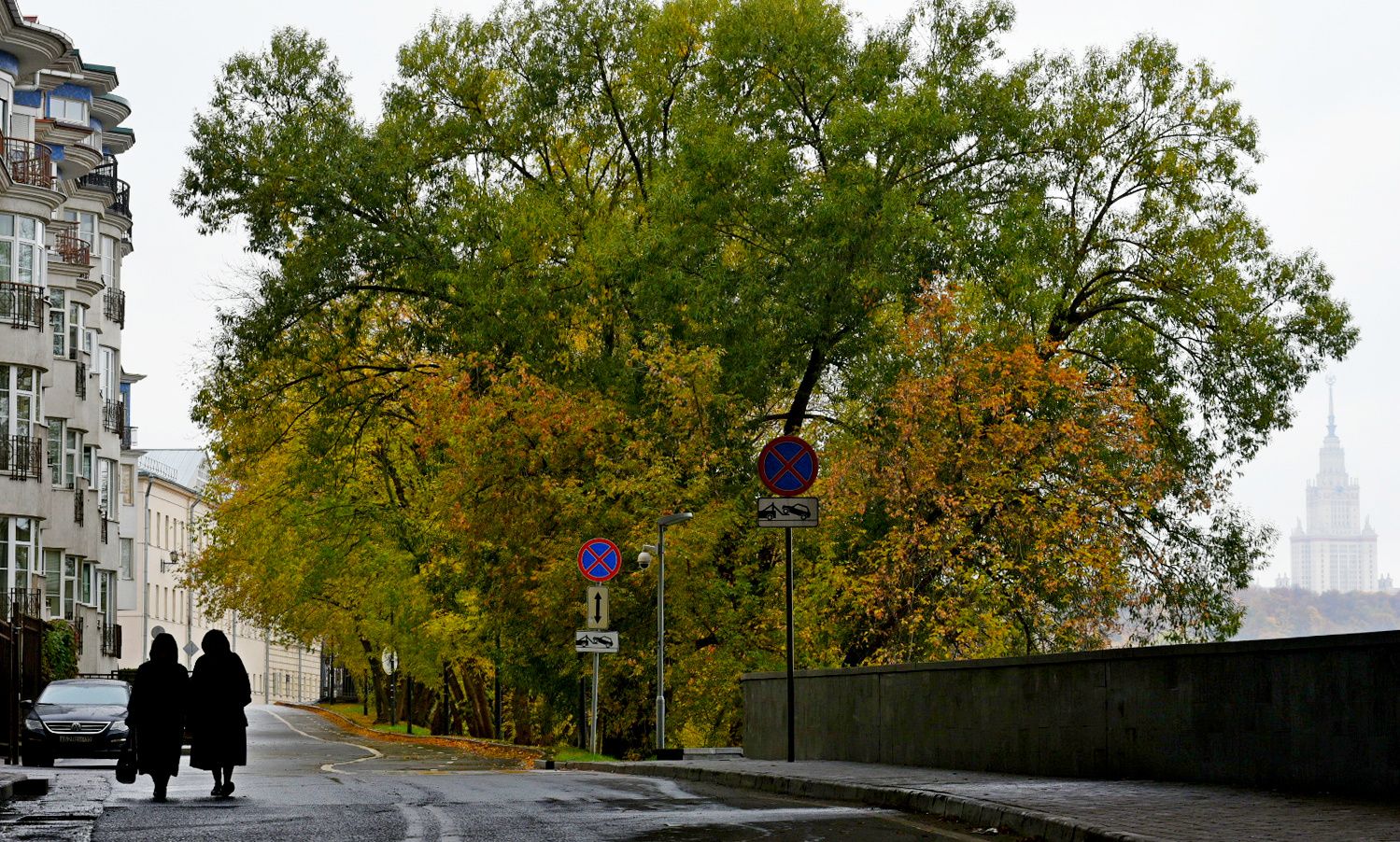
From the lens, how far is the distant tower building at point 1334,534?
198 feet

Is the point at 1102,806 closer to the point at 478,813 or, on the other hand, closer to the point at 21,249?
the point at 478,813

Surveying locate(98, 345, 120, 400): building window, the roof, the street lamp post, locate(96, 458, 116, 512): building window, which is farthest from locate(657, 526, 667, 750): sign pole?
the roof

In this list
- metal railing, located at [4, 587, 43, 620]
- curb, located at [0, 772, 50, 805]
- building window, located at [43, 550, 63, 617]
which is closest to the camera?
curb, located at [0, 772, 50, 805]

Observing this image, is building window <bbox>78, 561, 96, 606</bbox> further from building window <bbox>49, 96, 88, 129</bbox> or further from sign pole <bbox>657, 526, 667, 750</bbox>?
sign pole <bbox>657, 526, 667, 750</bbox>

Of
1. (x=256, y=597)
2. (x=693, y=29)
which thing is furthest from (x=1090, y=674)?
(x=256, y=597)

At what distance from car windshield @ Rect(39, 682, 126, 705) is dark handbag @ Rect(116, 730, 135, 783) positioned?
14693mm

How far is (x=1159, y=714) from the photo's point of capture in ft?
48.6

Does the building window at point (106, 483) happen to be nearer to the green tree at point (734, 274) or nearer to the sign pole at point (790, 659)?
the green tree at point (734, 274)

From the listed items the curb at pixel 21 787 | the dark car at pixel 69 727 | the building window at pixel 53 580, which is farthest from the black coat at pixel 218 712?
the building window at pixel 53 580

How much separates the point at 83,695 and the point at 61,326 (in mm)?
26573

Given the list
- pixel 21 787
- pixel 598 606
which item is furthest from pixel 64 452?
pixel 21 787

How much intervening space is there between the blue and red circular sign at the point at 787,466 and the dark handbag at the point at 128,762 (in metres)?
6.82

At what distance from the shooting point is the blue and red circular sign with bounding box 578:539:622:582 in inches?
1218

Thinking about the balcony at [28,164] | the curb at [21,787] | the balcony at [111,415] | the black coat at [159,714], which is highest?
the balcony at [28,164]
